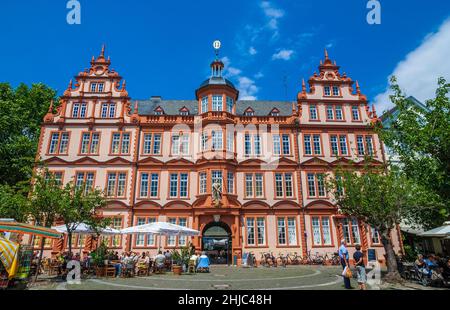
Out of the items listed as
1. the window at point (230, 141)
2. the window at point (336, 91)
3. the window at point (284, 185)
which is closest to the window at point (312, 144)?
the window at point (284, 185)

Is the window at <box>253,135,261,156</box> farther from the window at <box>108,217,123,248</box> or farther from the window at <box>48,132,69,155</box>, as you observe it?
the window at <box>48,132,69,155</box>

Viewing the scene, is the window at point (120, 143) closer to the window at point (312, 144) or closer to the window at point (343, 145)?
the window at point (312, 144)

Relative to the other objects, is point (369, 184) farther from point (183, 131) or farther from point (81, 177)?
point (81, 177)

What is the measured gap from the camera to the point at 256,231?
2730 centimetres

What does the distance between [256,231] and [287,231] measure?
9.60 feet

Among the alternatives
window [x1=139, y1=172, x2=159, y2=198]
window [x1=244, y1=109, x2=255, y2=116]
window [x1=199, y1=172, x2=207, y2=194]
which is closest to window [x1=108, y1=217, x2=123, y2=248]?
window [x1=139, y1=172, x2=159, y2=198]

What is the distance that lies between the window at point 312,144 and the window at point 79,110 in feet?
74.6

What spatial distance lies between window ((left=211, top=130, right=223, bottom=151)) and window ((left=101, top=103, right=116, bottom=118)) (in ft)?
34.5

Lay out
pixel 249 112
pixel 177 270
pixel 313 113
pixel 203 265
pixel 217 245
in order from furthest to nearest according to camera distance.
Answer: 1. pixel 249 112
2. pixel 313 113
3. pixel 217 245
4. pixel 203 265
5. pixel 177 270

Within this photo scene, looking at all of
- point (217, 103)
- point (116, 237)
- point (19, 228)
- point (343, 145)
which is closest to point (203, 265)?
point (116, 237)

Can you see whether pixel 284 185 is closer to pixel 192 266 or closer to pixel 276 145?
pixel 276 145

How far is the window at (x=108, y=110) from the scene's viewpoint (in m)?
30.4

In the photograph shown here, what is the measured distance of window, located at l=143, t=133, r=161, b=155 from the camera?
29609 millimetres
